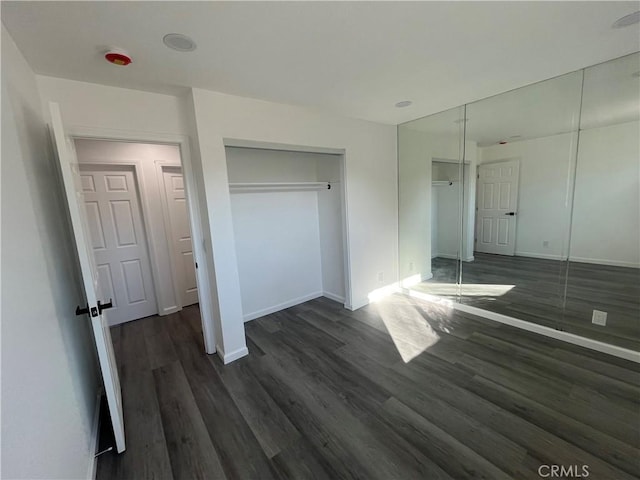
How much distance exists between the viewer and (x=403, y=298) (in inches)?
151

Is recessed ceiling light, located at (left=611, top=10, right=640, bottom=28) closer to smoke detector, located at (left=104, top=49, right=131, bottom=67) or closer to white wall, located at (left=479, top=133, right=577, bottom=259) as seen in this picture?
white wall, located at (left=479, top=133, right=577, bottom=259)

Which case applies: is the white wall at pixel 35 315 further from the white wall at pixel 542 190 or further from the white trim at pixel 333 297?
the white wall at pixel 542 190

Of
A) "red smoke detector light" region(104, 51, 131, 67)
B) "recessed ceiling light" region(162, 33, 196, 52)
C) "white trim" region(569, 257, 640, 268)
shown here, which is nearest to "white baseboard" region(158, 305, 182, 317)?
"red smoke detector light" region(104, 51, 131, 67)

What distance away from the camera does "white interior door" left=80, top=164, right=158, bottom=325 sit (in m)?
3.15

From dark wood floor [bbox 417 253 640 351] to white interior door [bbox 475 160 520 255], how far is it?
0.45 meters

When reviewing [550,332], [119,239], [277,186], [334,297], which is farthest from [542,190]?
[119,239]

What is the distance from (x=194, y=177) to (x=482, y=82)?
2.76 metres

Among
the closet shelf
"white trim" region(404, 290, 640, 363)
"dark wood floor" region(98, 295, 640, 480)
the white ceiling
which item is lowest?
"dark wood floor" region(98, 295, 640, 480)


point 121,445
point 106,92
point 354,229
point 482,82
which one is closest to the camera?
point 121,445

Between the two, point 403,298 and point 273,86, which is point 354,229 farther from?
point 273,86

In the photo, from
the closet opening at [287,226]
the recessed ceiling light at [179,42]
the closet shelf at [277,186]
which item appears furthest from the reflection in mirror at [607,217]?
the recessed ceiling light at [179,42]

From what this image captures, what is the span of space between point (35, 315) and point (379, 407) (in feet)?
6.68

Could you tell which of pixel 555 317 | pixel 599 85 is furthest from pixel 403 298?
pixel 599 85

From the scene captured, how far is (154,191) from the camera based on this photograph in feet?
11.3
